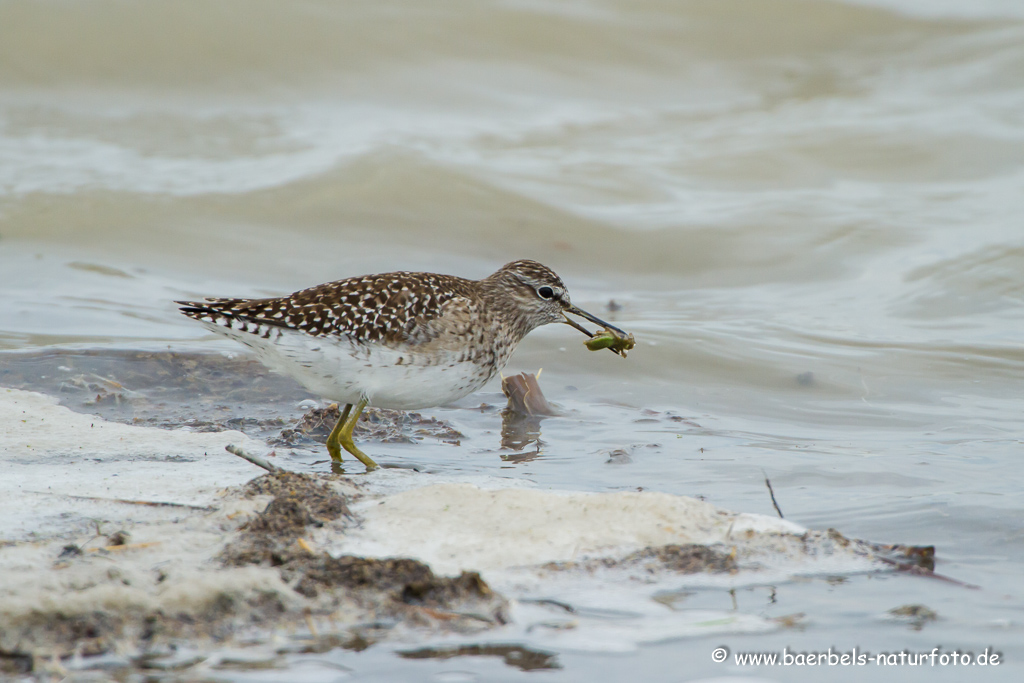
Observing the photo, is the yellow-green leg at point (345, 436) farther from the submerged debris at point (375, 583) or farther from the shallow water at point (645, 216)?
the submerged debris at point (375, 583)

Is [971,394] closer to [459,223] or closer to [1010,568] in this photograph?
[1010,568]

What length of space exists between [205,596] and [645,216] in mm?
9334

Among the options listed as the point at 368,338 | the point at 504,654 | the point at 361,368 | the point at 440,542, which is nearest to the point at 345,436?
the point at 361,368

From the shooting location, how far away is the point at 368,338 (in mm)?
5945

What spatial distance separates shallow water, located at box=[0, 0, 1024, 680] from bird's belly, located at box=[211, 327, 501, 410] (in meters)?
A: 0.44

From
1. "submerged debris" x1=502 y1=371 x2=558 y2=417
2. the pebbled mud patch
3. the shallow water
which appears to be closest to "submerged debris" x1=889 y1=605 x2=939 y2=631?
the shallow water

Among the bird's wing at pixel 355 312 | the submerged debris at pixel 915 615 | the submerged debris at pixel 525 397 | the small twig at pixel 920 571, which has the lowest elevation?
the submerged debris at pixel 915 615

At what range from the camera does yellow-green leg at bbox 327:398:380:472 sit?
6113mm

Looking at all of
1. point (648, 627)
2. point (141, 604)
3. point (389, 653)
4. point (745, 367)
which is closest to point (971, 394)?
point (745, 367)

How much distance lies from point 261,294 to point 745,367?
4442mm

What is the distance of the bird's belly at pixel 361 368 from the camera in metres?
5.84

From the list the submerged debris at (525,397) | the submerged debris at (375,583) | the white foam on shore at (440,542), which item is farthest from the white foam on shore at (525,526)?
the submerged debris at (525,397)

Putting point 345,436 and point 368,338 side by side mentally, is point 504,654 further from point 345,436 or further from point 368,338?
point 345,436

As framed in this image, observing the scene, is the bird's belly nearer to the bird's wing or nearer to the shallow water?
the bird's wing
